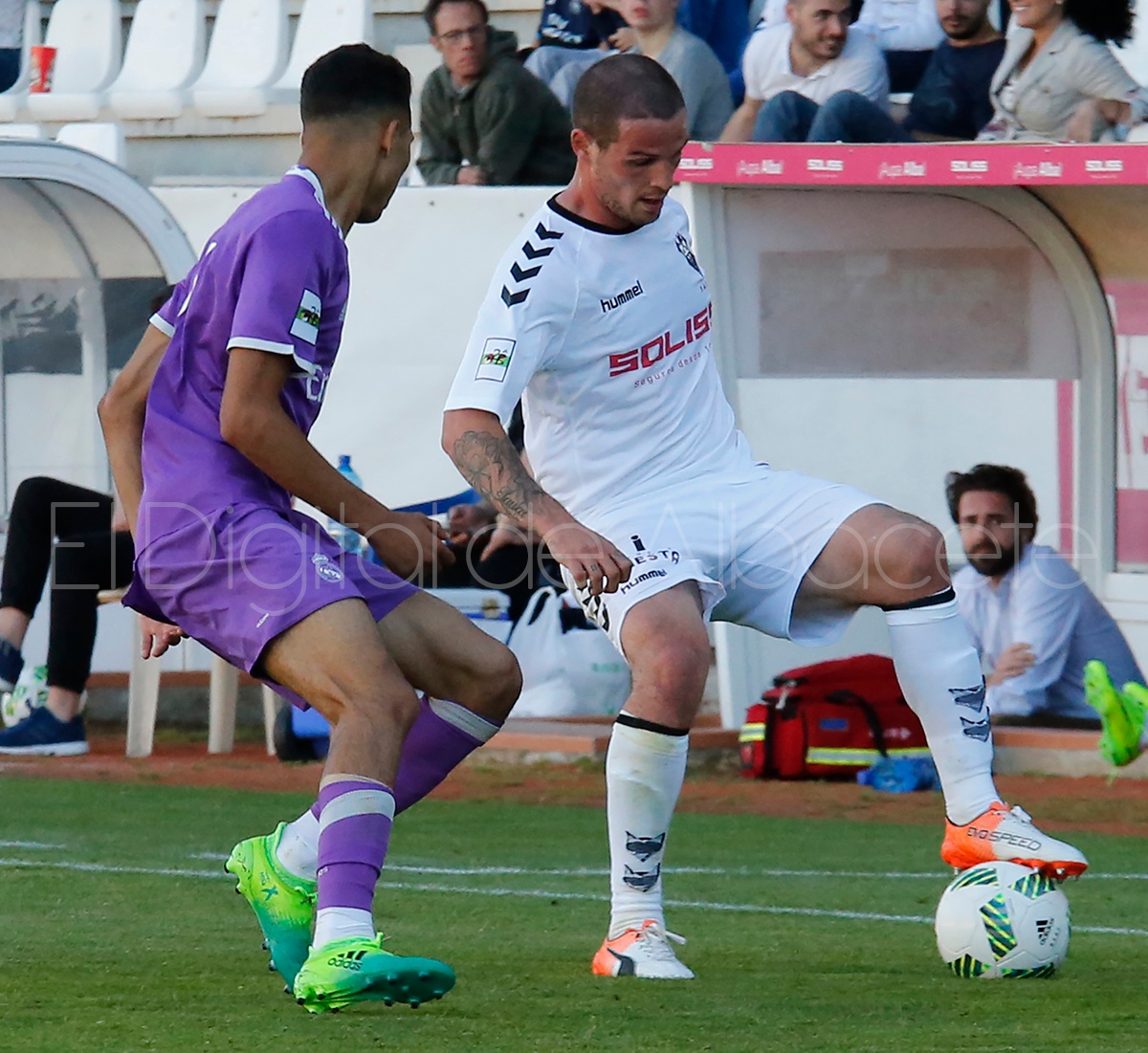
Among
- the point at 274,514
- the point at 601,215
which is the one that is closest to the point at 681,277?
the point at 601,215

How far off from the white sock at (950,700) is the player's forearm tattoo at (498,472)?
0.84m

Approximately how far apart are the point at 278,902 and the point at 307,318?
1132mm

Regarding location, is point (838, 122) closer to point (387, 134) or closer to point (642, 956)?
point (387, 134)

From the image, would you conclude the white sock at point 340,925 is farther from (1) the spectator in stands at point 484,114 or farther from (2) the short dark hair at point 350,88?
(1) the spectator in stands at point 484,114

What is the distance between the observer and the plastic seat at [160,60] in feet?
47.8

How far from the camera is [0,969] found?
4.39 meters

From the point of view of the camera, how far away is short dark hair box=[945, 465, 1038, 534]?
Result: 9.20 m

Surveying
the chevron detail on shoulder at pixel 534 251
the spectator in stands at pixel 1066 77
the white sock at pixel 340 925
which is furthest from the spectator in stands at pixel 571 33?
the white sock at pixel 340 925

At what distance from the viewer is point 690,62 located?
1074 cm

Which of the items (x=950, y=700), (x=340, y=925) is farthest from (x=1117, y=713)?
(x=340, y=925)

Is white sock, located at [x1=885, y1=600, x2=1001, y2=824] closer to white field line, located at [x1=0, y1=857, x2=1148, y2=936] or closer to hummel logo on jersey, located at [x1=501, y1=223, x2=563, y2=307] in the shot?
white field line, located at [x1=0, y1=857, x2=1148, y2=936]

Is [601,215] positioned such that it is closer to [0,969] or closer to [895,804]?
[0,969]

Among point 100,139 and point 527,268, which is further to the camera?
point 100,139

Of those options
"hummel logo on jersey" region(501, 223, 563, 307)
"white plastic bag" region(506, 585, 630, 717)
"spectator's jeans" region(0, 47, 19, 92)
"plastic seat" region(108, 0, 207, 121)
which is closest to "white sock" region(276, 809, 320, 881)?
"hummel logo on jersey" region(501, 223, 563, 307)
